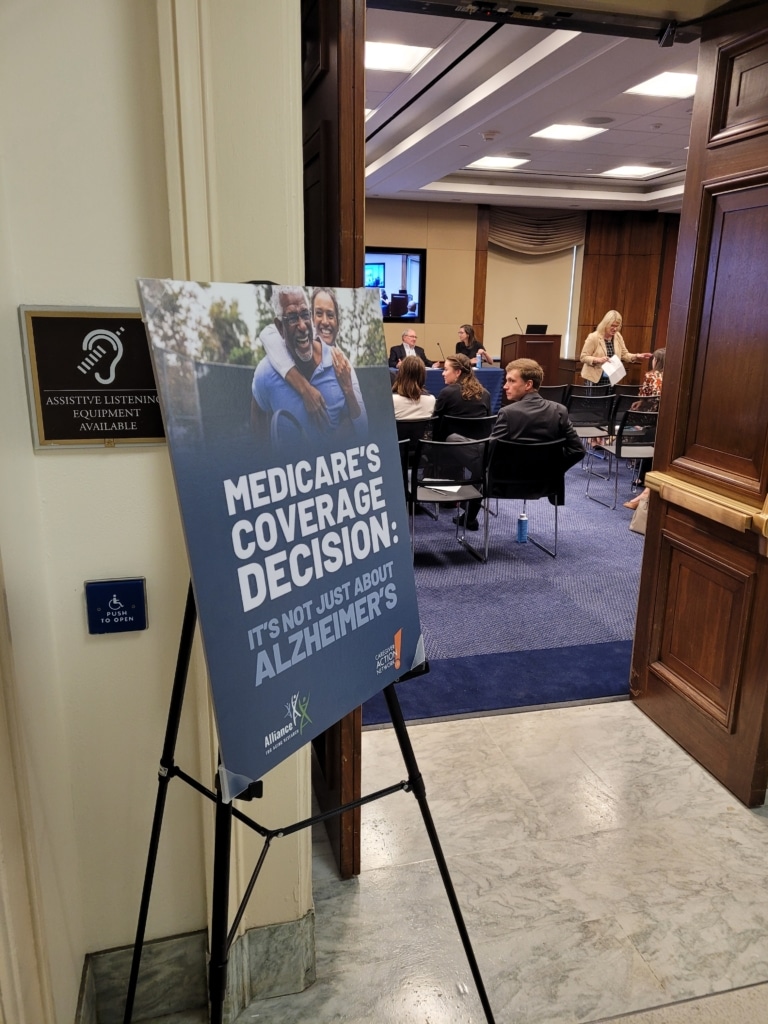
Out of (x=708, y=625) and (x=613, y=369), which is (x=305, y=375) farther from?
(x=613, y=369)

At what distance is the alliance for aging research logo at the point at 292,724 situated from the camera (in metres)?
1.04

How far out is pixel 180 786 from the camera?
1557mm

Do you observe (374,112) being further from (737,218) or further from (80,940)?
(80,940)

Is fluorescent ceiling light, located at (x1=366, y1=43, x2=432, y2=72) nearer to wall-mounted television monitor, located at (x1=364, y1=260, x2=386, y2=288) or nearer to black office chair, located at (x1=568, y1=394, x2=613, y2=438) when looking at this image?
black office chair, located at (x1=568, y1=394, x2=613, y2=438)

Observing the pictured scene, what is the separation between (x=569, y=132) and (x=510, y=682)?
233 inches

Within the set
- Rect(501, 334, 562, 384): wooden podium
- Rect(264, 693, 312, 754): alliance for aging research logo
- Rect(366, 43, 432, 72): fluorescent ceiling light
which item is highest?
Rect(366, 43, 432, 72): fluorescent ceiling light

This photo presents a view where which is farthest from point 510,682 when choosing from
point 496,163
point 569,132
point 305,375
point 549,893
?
point 496,163

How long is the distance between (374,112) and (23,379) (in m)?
5.89

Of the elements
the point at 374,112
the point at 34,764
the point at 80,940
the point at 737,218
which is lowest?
the point at 80,940

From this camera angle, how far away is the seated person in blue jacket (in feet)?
3.46

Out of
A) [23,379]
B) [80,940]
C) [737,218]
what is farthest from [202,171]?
[737,218]

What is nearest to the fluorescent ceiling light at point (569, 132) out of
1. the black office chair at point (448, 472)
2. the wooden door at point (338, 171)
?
the black office chair at point (448, 472)

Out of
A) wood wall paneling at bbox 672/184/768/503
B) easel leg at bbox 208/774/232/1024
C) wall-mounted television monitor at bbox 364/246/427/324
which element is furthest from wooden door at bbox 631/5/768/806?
wall-mounted television monitor at bbox 364/246/427/324

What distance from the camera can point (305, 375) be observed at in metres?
1.10
